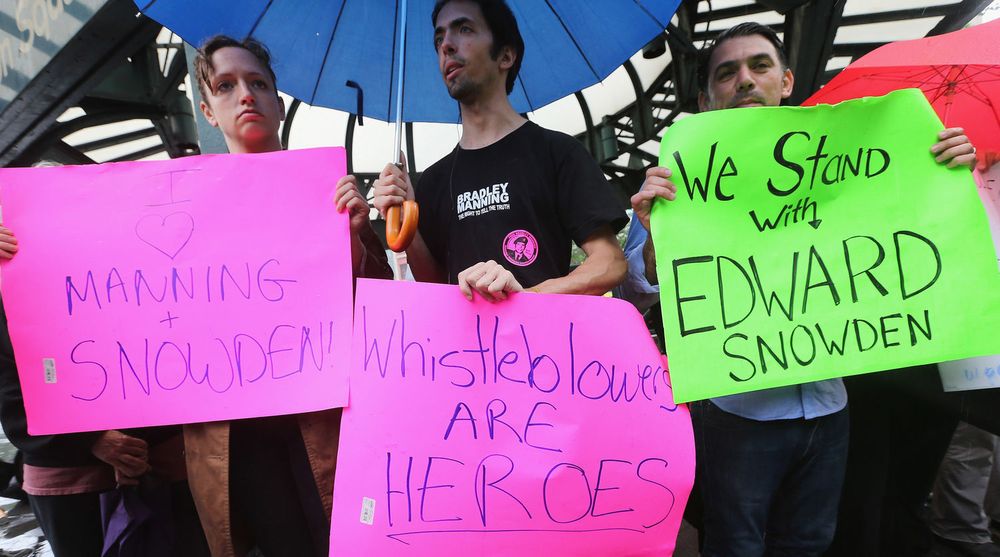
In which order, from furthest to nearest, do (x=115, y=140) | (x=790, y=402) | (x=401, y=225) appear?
(x=115, y=140)
(x=790, y=402)
(x=401, y=225)

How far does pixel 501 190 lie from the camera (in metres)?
1.22

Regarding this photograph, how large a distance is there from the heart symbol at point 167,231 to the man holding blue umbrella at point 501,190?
455 millimetres

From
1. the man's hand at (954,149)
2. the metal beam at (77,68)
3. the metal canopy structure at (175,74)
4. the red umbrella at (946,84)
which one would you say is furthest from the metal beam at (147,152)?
the man's hand at (954,149)

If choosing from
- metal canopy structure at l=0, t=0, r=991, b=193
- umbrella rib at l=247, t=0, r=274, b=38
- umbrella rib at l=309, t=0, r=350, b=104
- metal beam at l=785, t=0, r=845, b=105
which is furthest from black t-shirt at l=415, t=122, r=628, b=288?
metal beam at l=785, t=0, r=845, b=105

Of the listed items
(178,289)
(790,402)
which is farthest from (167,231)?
(790,402)

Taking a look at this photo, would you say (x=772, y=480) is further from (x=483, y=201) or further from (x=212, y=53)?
(x=212, y=53)

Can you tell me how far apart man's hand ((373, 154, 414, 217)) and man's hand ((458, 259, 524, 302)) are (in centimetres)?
26

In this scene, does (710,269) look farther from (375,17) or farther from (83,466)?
(83,466)

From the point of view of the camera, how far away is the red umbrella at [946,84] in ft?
4.06

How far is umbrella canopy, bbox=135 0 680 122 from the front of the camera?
1424 mm

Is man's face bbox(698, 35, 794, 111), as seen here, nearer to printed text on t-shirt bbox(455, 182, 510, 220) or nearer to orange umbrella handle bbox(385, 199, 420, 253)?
printed text on t-shirt bbox(455, 182, 510, 220)

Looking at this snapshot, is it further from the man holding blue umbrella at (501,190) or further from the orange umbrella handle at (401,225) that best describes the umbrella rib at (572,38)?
the orange umbrella handle at (401,225)

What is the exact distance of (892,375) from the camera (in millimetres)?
A: 1567

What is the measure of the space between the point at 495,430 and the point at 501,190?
575 mm
